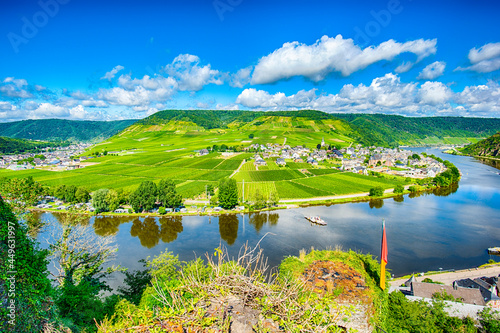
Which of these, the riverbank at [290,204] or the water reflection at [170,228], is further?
the riverbank at [290,204]

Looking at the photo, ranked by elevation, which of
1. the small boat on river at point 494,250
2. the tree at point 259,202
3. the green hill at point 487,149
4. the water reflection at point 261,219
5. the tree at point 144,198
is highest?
the green hill at point 487,149

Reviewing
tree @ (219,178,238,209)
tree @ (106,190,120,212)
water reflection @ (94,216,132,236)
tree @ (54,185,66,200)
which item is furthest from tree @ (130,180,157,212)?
tree @ (54,185,66,200)

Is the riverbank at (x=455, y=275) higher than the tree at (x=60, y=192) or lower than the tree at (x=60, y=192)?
lower

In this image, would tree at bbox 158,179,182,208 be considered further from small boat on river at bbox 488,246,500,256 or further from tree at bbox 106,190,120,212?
small boat on river at bbox 488,246,500,256

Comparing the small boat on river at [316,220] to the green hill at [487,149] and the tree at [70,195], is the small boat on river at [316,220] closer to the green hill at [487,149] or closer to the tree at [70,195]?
the tree at [70,195]

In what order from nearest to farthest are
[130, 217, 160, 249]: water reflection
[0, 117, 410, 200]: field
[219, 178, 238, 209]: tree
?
[130, 217, 160, 249]: water reflection < [219, 178, 238, 209]: tree < [0, 117, 410, 200]: field

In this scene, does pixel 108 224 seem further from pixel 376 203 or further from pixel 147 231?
pixel 376 203

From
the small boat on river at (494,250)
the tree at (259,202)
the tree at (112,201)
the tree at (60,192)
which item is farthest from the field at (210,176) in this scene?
the small boat on river at (494,250)

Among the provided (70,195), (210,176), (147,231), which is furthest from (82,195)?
(210,176)

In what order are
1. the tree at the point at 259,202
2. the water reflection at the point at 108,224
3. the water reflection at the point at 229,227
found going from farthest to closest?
the tree at the point at 259,202, the water reflection at the point at 108,224, the water reflection at the point at 229,227
